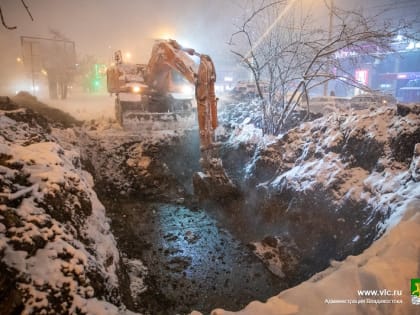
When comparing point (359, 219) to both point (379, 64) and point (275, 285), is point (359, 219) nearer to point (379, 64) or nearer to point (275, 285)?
point (275, 285)

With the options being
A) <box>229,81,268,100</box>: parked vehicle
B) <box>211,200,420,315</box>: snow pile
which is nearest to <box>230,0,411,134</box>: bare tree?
<box>211,200,420,315</box>: snow pile

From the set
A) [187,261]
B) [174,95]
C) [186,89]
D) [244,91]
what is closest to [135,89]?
[174,95]

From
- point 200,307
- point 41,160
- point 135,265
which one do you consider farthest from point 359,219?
point 41,160

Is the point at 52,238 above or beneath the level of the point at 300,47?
beneath

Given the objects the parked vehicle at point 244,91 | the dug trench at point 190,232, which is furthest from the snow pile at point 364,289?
the parked vehicle at point 244,91

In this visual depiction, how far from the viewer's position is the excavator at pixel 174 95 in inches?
321

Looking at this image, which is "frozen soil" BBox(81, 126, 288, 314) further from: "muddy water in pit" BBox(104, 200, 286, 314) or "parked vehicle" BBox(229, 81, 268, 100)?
"parked vehicle" BBox(229, 81, 268, 100)

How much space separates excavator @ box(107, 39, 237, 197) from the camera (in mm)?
8164

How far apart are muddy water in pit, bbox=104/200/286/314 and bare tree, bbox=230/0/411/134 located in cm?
472

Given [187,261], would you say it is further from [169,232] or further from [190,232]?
[169,232]

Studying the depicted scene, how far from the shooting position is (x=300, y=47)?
31.8 feet

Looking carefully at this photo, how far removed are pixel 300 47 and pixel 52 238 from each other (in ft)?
30.1

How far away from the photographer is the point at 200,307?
4.82 m

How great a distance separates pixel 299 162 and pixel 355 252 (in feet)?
9.97
